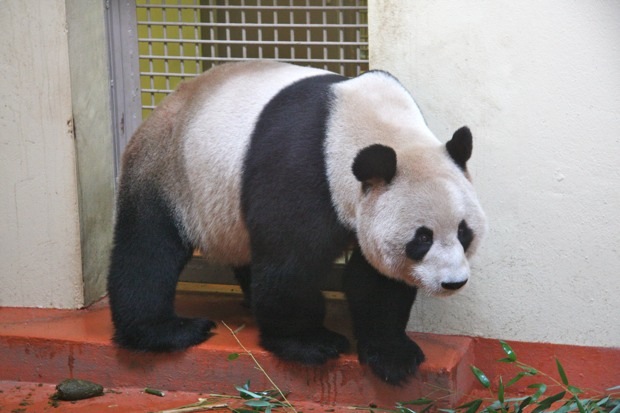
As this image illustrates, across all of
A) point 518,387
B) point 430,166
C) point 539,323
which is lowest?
point 518,387

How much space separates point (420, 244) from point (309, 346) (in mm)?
829

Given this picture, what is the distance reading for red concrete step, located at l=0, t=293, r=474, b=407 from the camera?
426cm

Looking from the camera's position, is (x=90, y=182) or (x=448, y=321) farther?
(x=90, y=182)

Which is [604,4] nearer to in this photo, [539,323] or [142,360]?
[539,323]

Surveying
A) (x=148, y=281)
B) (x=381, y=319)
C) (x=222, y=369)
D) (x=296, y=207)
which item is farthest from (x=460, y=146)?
(x=148, y=281)

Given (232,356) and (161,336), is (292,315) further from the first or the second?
(161,336)

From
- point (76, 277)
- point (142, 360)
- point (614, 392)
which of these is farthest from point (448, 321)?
point (76, 277)

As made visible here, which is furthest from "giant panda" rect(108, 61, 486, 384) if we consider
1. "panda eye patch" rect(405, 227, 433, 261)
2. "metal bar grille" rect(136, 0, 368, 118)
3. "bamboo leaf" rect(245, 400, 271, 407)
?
"metal bar grille" rect(136, 0, 368, 118)

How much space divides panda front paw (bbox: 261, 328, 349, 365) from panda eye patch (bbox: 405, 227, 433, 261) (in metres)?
0.74

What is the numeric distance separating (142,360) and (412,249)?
4.93 feet

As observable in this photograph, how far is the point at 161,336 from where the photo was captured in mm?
4559

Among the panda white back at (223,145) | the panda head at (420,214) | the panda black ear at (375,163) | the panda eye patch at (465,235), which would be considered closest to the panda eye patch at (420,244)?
the panda head at (420,214)

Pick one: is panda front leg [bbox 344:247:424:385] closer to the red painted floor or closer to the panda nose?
the red painted floor

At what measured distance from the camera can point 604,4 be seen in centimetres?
408
